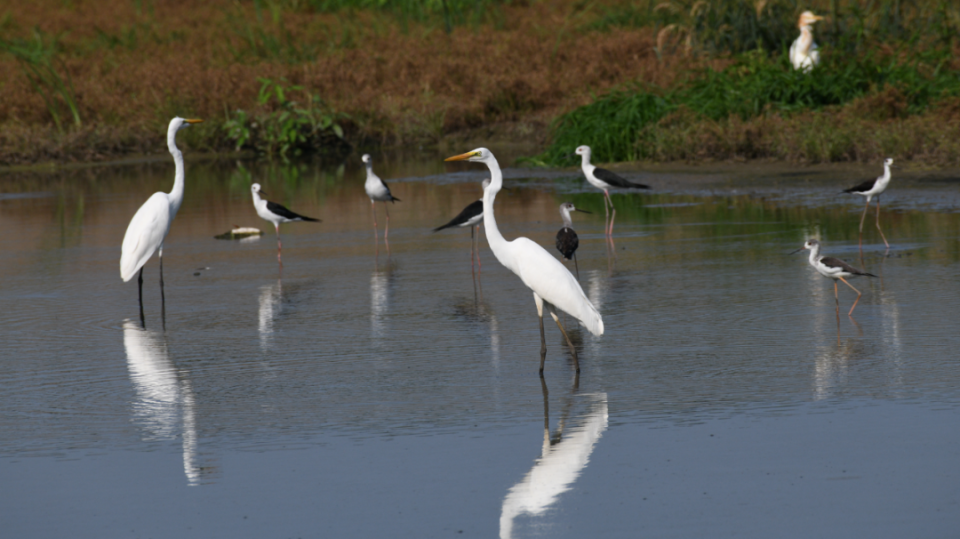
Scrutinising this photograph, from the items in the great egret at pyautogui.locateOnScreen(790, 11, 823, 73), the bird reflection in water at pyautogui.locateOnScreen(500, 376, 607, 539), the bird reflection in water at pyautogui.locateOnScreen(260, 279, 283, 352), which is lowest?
the bird reflection in water at pyautogui.locateOnScreen(500, 376, 607, 539)

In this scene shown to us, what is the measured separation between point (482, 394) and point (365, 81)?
959 inches

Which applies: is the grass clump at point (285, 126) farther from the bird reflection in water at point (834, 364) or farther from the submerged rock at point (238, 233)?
the bird reflection in water at point (834, 364)

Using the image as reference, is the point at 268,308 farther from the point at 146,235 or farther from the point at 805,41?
the point at 805,41

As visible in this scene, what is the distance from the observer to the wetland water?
4613 millimetres

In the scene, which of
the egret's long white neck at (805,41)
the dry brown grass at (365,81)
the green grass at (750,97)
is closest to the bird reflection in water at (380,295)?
the green grass at (750,97)

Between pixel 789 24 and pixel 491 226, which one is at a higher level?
pixel 789 24

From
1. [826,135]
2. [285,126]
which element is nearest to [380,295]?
[826,135]

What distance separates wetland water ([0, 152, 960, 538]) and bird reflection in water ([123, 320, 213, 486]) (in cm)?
2

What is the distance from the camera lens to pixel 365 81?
29797 millimetres

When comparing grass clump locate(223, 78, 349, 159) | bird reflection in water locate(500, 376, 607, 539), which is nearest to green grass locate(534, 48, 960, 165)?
grass clump locate(223, 78, 349, 159)

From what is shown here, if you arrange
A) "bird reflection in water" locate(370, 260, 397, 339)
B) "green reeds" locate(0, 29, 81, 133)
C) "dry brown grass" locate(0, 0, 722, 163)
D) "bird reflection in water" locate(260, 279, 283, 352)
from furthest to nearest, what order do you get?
"green reeds" locate(0, 29, 81, 133), "dry brown grass" locate(0, 0, 722, 163), "bird reflection in water" locate(370, 260, 397, 339), "bird reflection in water" locate(260, 279, 283, 352)

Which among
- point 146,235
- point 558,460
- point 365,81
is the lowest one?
point 558,460

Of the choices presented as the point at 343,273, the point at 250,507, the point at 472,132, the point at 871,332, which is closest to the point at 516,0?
the point at 472,132

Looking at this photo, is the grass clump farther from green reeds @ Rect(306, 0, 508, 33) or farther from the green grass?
green reeds @ Rect(306, 0, 508, 33)
